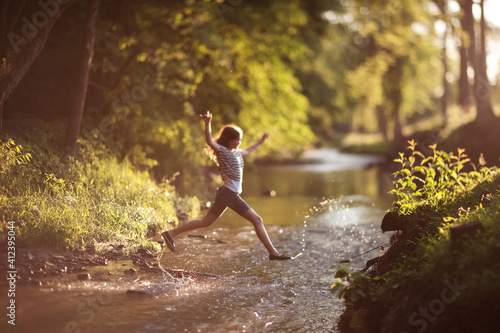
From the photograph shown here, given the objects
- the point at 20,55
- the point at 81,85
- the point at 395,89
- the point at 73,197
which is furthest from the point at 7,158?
the point at 395,89

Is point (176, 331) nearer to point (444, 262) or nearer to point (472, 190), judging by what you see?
point (444, 262)

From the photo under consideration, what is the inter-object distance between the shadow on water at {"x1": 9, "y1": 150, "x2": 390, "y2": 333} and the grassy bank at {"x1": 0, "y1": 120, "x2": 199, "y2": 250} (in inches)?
37.3

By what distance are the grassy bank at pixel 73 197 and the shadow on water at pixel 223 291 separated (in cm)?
95

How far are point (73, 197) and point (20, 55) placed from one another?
3.24 m

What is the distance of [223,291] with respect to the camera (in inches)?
292

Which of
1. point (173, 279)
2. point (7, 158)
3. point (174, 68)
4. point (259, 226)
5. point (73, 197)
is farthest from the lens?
point (174, 68)

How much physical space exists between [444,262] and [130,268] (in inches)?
186

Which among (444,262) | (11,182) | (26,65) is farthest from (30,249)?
(444,262)

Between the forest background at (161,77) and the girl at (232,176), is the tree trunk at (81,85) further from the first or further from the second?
the girl at (232,176)

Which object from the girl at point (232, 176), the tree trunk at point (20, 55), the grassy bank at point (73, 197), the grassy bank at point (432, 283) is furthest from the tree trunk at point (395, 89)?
the grassy bank at point (432, 283)

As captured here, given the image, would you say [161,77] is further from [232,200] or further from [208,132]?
[232,200]

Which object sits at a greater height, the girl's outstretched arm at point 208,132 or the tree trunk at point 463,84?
the tree trunk at point 463,84

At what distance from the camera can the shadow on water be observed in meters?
6.08

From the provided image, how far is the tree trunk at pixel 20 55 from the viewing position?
420 inches
